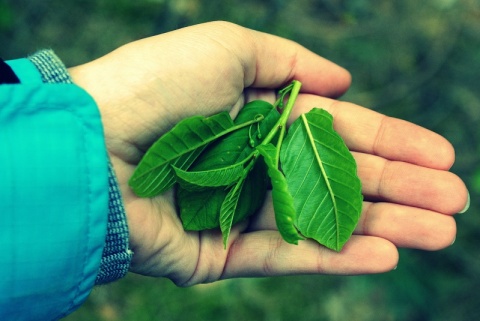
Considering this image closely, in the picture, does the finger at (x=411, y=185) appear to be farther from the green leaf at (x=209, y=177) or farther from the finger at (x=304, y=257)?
the green leaf at (x=209, y=177)

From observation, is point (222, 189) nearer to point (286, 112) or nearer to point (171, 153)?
point (171, 153)

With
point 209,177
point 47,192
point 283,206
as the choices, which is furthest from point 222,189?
point 47,192

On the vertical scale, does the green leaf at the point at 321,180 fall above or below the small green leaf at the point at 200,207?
above

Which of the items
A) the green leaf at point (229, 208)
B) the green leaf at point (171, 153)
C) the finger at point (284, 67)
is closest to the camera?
the green leaf at point (171, 153)

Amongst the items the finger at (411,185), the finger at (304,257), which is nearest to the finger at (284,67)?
the finger at (411,185)

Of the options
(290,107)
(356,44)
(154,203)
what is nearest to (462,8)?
(356,44)

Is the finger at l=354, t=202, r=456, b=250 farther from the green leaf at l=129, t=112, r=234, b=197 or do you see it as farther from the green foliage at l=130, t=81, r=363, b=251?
the green leaf at l=129, t=112, r=234, b=197

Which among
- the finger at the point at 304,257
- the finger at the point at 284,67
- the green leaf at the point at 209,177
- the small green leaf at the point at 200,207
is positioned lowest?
the finger at the point at 304,257
